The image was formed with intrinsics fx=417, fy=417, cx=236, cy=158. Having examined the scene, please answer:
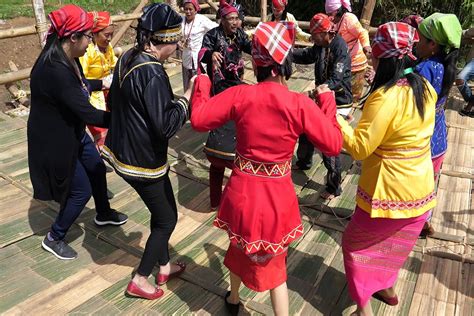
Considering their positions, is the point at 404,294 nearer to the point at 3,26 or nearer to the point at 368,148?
the point at 368,148

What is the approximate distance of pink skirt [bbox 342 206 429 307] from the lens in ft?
7.71

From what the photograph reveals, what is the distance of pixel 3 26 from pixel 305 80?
43.4 ft

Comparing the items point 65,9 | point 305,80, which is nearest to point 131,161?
point 65,9

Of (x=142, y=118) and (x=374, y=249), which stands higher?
(x=142, y=118)

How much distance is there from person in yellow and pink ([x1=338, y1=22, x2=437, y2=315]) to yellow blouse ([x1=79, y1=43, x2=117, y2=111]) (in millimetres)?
2546

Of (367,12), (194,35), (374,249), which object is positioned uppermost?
(194,35)

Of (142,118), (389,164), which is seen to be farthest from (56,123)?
(389,164)

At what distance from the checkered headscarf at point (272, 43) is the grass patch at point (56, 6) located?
54.7 ft

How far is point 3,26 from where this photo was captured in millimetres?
15031

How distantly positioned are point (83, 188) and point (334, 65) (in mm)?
2209

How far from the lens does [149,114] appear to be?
2.10 metres

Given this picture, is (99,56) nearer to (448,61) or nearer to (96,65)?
(96,65)

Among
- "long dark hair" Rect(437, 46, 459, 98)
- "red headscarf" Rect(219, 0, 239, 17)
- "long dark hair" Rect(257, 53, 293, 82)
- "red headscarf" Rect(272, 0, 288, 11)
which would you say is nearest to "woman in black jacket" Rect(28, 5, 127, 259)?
"long dark hair" Rect(257, 53, 293, 82)

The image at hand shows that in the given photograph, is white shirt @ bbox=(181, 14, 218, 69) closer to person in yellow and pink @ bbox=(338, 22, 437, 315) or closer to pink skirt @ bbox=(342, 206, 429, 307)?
person in yellow and pink @ bbox=(338, 22, 437, 315)
